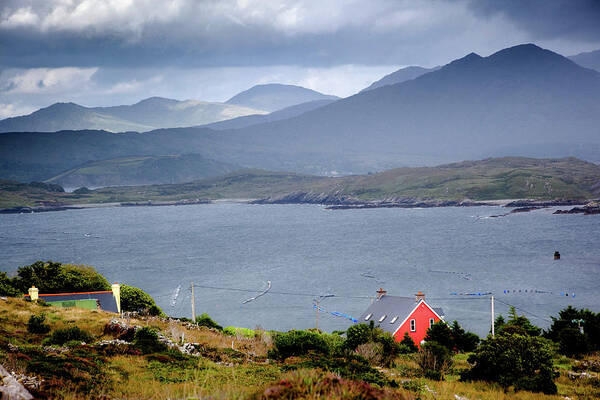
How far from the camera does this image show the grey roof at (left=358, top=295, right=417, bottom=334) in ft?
173

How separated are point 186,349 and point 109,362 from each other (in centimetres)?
A: 554

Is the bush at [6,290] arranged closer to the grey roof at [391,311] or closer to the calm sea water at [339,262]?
the calm sea water at [339,262]

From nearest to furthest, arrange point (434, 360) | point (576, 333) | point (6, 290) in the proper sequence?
point (434, 360) < point (576, 333) < point (6, 290)

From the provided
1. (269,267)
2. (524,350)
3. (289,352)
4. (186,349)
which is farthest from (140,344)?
(269,267)

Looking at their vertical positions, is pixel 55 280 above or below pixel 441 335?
above

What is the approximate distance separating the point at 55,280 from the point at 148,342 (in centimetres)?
3806

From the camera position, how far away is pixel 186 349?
86.1 ft

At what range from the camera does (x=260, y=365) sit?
24109 millimetres

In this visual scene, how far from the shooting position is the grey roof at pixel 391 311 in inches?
2074

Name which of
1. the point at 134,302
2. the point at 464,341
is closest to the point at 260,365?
the point at 464,341

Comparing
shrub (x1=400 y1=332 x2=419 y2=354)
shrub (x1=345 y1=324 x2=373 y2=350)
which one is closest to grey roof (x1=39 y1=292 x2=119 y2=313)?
shrub (x1=345 y1=324 x2=373 y2=350)

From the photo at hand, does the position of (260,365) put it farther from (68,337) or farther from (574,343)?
(574,343)

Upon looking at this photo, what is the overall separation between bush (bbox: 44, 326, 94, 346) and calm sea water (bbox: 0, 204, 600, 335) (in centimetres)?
4459

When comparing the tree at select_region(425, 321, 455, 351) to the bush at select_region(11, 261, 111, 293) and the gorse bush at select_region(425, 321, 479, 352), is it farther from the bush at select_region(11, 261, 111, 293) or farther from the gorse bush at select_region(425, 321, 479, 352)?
the bush at select_region(11, 261, 111, 293)
